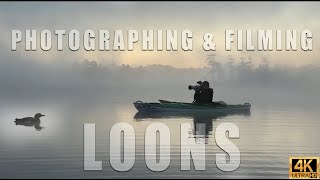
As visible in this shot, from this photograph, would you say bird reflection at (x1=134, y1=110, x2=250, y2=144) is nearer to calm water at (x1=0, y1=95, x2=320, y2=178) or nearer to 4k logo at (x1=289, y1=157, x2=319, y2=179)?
calm water at (x1=0, y1=95, x2=320, y2=178)

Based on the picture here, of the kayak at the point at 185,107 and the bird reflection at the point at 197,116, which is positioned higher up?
the kayak at the point at 185,107

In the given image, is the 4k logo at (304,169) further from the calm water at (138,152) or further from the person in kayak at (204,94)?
the person in kayak at (204,94)

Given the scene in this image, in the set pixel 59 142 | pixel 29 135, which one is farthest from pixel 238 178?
pixel 29 135

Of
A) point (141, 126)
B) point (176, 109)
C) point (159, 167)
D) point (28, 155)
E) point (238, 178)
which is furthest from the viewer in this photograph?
point (176, 109)

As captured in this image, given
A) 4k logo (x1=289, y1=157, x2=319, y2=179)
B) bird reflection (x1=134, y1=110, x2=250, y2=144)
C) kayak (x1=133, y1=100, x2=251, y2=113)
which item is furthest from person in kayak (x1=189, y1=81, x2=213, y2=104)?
4k logo (x1=289, y1=157, x2=319, y2=179)

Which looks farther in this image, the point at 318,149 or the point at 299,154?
the point at 318,149

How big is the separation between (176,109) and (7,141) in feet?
101

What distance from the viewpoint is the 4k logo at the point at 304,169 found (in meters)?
23.1

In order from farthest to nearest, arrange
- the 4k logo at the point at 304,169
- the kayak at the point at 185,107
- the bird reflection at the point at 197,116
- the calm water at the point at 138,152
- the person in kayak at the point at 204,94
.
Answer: the kayak at the point at 185,107 → the person in kayak at the point at 204,94 → the bird reflection at the point at 197,116 → the calm water at the point at 138,152 → the 4k logo at the point at 304,169

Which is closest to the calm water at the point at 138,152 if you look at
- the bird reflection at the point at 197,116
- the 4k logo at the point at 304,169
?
the 4k logo at the point at 304,169

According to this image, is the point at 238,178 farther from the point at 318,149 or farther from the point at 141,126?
the point at 141,126

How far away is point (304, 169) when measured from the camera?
2391 cm

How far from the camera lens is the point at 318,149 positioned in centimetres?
3547

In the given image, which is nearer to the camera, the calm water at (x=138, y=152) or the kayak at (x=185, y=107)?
the calm water at (x=138, y=152)
